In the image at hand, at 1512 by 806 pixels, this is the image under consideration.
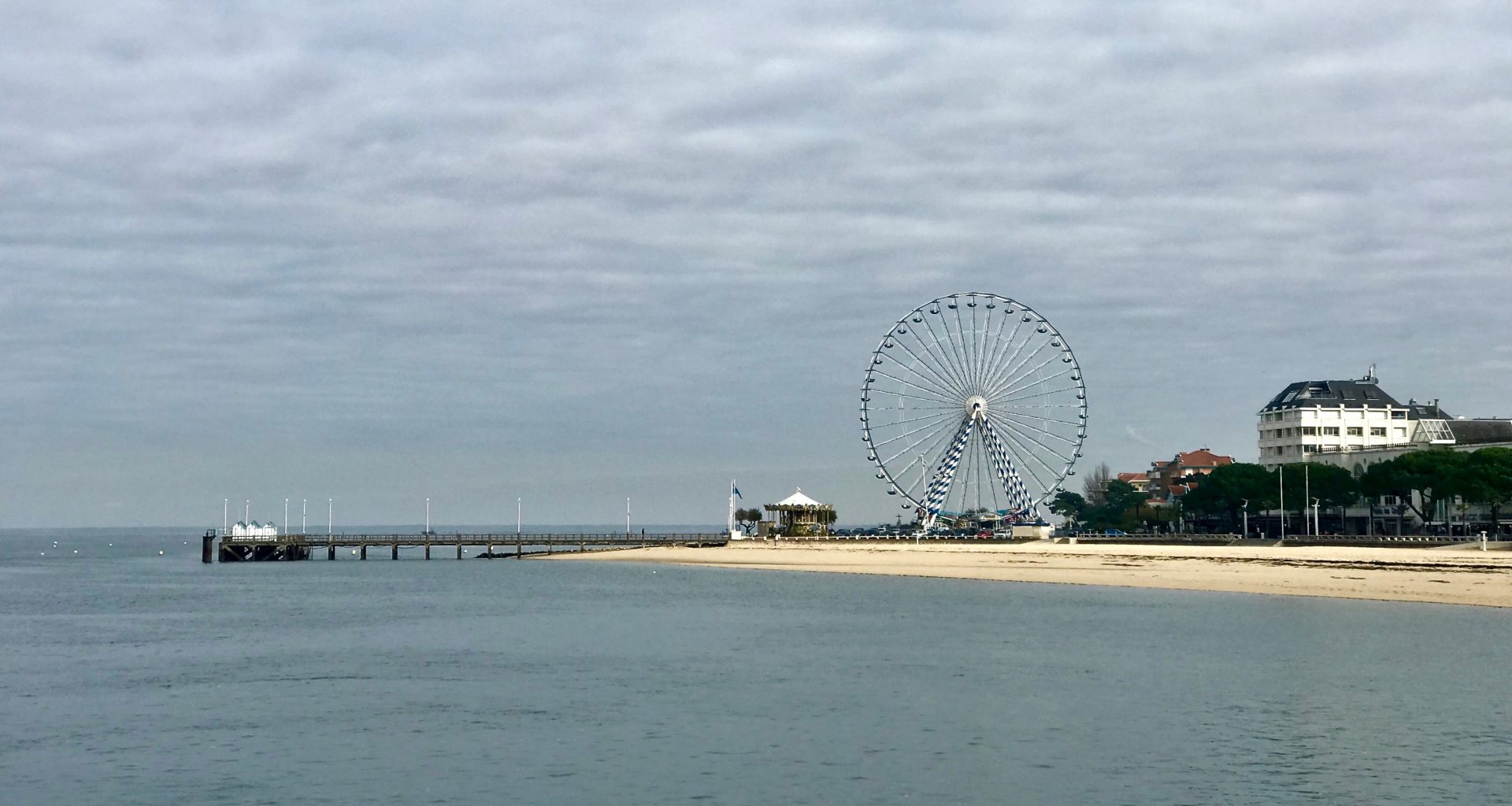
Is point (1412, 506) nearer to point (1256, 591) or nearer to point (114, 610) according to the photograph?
point (1256, 591)

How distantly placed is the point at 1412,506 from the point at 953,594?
214ft

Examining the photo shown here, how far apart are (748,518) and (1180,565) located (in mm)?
61542

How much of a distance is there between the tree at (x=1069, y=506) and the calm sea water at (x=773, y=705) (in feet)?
371

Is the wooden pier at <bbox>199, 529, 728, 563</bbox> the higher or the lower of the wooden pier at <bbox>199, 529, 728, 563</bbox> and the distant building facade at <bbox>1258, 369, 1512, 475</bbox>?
the lower

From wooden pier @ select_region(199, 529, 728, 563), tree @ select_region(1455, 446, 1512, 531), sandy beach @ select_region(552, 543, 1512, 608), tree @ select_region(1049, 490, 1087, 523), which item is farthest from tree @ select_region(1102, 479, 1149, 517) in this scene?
tree @ select_region(1455, 446, 1512, 531)

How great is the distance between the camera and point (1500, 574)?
227 feet

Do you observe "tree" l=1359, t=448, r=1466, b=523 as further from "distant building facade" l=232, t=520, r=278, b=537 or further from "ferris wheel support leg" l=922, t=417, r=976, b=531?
"distant building facade" l=232, t=520, r=278, b=537

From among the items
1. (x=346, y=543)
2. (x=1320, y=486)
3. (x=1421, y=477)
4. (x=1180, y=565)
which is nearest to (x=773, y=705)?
(x=1180, y=565)

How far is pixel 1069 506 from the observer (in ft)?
587

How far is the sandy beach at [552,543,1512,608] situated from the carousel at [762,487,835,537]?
4.53 m

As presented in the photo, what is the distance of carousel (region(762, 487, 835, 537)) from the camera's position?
136375 millimetres

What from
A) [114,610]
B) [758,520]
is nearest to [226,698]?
[114,610]

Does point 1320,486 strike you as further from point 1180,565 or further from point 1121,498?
point 1121,498

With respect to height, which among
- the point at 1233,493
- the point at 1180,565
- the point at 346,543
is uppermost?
the point at 1233,493
